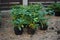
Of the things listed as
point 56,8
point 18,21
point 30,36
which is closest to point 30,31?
point 30,36

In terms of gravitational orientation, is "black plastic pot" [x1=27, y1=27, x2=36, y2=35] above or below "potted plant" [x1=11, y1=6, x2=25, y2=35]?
below

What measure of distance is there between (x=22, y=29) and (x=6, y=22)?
4.32ft

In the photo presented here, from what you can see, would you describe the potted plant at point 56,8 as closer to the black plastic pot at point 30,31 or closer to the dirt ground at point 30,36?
the dirt ground at point 30,36

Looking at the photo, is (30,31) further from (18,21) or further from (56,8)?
(56,8)

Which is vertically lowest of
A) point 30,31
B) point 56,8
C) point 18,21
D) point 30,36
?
point 30,36

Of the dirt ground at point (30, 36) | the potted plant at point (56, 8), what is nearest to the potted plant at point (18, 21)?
the dirt ground at point (30, 36)

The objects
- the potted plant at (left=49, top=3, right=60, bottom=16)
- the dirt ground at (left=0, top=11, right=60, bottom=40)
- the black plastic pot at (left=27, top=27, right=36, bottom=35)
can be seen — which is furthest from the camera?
the potted plant at (left=49, top=3, right=60, bottom=16)

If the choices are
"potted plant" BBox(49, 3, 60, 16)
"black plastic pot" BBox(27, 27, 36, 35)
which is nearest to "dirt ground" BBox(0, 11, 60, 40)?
"black plastic pot" BBox(27, 27, 36, 35)

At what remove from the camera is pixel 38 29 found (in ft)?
21.0

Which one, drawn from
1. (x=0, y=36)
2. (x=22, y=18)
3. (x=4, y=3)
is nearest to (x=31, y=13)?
(x=22, y=18)

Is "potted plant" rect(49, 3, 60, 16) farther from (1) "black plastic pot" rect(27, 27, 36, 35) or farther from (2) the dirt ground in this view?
(1) "black plastic pot" rect(27, 27, 36, 35)

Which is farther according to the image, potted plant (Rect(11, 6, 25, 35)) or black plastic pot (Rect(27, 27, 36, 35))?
black plastic pot (Rect(27, 27, 36, 35))

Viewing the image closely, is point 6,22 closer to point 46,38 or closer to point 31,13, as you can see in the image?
point 31,13

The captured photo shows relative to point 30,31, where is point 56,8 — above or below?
above
